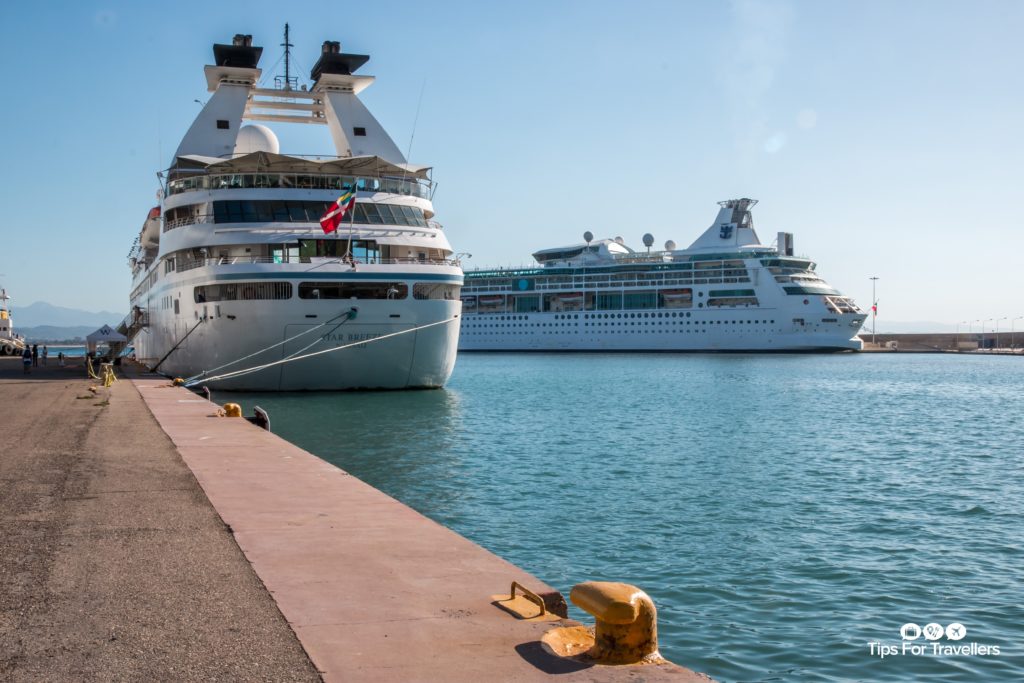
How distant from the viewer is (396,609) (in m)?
5.86

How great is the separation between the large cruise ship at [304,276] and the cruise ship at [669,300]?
62.9 metres

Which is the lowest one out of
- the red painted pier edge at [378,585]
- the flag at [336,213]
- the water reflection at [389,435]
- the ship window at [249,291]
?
the water reflection at [389,435]

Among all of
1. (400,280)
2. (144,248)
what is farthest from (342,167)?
(144,248)

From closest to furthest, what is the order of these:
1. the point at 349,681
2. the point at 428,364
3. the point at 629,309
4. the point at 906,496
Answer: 1. the point at 349,681
2. the point at 906,496
3. the point at 428,364
4. the point at 629,309

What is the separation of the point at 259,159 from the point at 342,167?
9.52 ft

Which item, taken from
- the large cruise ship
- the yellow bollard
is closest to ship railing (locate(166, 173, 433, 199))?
the large cruise ship

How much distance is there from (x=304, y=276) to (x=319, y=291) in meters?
0.75

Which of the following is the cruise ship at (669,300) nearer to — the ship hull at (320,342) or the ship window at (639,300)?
the ship window at (639,300)

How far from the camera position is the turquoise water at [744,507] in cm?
866

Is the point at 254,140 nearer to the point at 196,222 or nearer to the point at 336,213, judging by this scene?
the point at 196,222

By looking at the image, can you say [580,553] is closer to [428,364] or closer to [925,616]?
[925,616]

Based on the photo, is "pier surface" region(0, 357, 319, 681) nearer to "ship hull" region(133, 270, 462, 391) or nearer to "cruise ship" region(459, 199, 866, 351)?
"ship hull" region(133, 270, 462, 391)

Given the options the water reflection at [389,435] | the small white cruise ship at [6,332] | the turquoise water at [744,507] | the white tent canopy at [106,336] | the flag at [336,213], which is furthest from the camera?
the small white cruise ship at [6,332]

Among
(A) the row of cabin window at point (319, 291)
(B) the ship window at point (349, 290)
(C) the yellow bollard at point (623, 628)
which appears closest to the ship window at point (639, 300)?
(A) the row of cabin window at point (319, 291)
